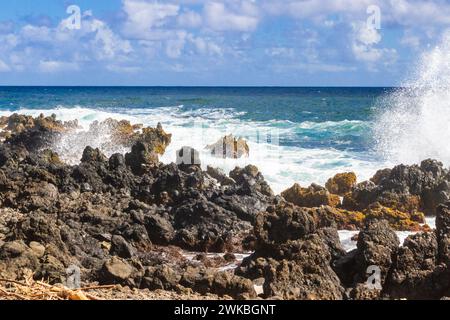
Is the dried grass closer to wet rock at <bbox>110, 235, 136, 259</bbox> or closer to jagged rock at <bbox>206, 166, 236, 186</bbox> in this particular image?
wet rock at <bbox>110, 235, 136, 259</bbox>

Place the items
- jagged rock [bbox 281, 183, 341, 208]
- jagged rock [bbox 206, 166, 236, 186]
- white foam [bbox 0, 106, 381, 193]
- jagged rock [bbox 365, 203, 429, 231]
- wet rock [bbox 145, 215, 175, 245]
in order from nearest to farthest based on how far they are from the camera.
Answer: wet rock [bbox 145, 215, 175, 245] → jagged rock [bbox 365, 203, 429, 231] → jagged rock [bbox 281, 183, 341, 208] → jagged rock [bbox 206, 166, 236, 186] → white foam [bbox 0, 106, 381, 193]

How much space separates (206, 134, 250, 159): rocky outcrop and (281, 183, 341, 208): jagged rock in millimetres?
7169

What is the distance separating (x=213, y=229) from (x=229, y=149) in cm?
1048

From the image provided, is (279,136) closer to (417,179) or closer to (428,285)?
(417,179)

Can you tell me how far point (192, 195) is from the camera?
13211 mm

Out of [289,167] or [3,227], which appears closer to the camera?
[3,227]

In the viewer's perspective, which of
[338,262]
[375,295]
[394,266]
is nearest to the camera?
[375,295]

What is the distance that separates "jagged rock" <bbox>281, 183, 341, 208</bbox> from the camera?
1405cm

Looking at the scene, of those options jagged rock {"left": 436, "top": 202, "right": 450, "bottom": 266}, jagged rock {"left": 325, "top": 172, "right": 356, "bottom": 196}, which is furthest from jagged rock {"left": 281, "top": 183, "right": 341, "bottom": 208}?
jagged rock {"left": 436, "top": 202, "right": 450, "bottom": 266}

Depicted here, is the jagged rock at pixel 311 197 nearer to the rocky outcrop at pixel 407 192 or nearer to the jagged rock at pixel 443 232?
the rocky outcrop at pixel 407 192

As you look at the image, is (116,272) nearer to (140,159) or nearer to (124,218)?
(124,218)

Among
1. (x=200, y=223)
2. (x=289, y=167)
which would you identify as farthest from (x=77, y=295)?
(x=289, y=167)

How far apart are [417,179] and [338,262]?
659 centimetres

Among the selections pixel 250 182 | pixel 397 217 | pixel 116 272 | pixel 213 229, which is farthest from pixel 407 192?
pixel 116 272
